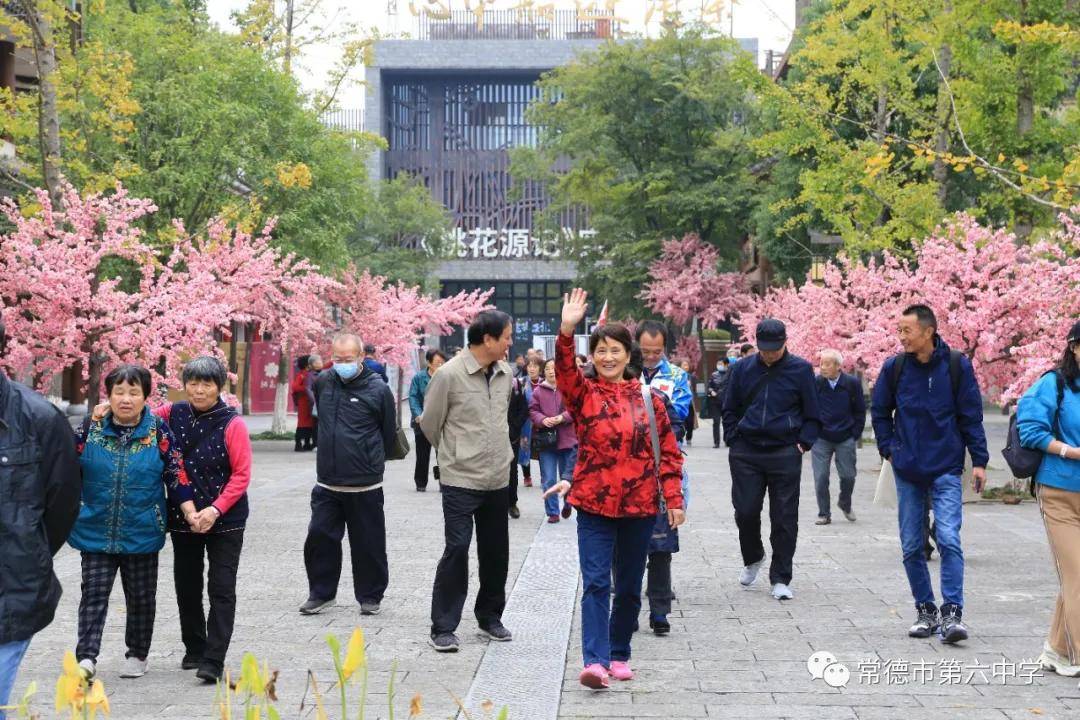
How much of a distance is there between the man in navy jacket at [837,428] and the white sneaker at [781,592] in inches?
205

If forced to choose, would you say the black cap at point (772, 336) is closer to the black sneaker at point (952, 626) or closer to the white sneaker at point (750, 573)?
the white sneaker at point (750, 573)

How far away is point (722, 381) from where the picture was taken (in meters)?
28.8

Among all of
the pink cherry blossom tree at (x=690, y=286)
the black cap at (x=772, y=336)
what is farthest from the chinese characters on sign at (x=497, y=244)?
the black cap at (x=772, y=336)

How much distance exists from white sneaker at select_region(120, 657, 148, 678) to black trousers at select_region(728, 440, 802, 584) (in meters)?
3.92

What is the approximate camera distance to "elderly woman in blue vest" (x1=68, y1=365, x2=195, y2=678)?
22.5 ft

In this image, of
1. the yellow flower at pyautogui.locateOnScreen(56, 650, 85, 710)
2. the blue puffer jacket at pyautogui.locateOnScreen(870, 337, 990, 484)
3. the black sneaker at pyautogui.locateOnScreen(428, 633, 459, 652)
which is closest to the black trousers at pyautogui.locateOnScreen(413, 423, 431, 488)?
the black sneaker at pyautogui.locateOnScreen(428, 633, 459, 652)

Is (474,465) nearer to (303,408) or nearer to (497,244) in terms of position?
(303,408)

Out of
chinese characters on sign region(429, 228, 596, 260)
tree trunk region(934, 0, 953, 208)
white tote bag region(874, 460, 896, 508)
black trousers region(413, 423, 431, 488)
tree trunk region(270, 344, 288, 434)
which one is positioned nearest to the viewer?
white tote bag region(874, 460, 896, 508)

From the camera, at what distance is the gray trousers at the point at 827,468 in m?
14.9

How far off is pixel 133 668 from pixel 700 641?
296 cm

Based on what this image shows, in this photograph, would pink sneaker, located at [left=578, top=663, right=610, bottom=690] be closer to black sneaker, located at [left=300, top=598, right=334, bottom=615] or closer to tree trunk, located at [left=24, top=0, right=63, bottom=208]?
black sneaker, located at [left=300, top=598, right=334, bottom=615]

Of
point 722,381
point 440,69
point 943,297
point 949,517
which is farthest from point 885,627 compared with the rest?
point 440,69

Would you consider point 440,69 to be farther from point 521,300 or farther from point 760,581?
point 760,581

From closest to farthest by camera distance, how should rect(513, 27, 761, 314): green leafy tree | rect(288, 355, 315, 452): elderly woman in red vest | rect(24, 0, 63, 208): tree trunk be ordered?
rect(24, 0, 63, 208): tree trunk
rect(288, 355, 315, 452): elderly woman in red vest
rect(513, 27, 761, 314): green leafy tree
